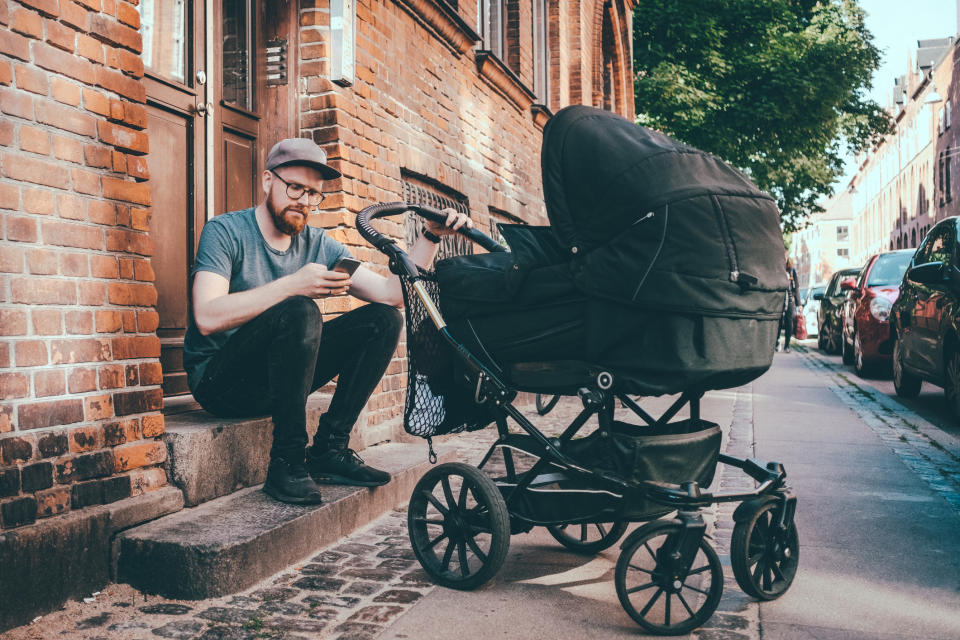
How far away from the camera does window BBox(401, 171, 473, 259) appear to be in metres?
6.90

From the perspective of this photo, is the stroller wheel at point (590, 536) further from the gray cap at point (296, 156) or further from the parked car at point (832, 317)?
the parked car at point (832, 317)

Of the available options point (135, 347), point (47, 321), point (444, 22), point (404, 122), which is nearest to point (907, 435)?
point (404, 122)

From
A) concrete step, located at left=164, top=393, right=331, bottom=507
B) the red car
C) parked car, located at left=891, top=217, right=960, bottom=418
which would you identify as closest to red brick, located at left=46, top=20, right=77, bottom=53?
concrete step, located at left=164, top=393, right=331, bottom=507

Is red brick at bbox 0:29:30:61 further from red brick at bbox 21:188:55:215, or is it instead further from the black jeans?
the black jeans

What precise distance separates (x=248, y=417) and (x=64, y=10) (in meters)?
1.83

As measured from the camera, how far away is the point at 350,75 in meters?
5.50

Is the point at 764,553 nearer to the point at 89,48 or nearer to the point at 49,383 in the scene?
the point at 49,383

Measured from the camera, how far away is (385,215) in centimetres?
377

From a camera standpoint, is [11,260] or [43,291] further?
[43,291]

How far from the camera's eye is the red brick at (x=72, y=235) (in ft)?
10.1

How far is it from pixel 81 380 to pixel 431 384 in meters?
1.26

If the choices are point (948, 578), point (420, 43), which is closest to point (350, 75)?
point (420, 43)

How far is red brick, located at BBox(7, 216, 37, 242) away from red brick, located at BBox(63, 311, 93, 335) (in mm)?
295

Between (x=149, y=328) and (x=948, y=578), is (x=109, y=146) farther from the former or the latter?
(x=948, y=578)
